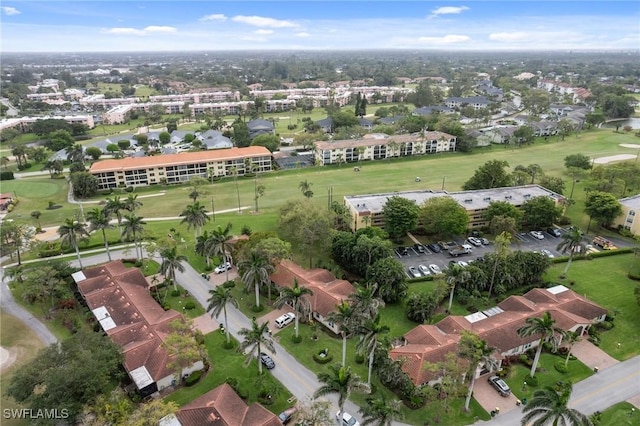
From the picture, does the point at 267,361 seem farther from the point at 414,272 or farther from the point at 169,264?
the point at 414,272

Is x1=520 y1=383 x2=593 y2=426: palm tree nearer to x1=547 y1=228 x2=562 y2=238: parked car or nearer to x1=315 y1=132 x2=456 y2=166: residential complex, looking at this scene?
x1=547 y1=228 x2=562 y2=238: parked car

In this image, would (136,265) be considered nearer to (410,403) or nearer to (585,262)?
(410,403)

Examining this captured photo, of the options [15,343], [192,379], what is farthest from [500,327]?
[15,343]

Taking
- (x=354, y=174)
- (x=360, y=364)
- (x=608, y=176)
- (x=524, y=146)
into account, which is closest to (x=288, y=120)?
(x=354, y=174)

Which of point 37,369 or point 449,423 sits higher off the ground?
point 37,369

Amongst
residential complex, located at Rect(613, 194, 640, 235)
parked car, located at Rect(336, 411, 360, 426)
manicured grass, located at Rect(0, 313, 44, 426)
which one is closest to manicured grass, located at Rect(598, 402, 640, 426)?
parked car, located at Rect(336, 411, 360, 426)

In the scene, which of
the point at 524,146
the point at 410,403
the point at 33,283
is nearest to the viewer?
the point at 410,403
